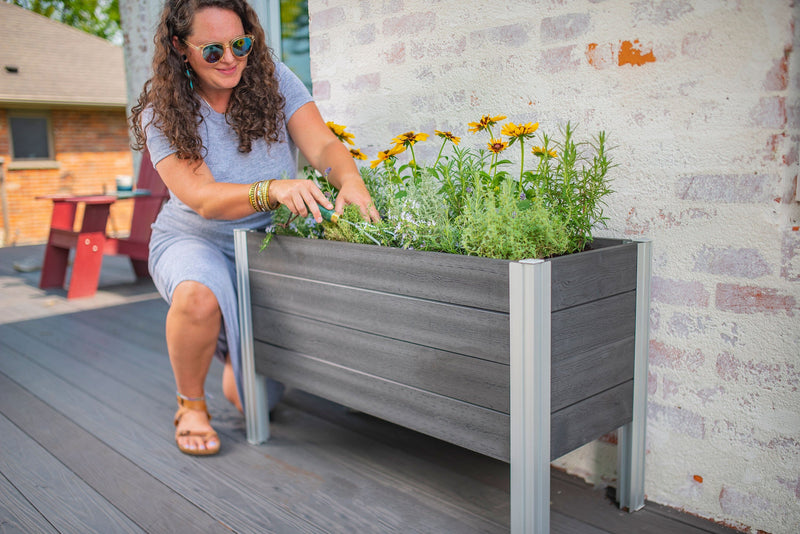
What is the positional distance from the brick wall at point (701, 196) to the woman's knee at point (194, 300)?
102cm

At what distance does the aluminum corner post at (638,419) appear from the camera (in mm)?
1571

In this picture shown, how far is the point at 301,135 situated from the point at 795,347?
1513 millimetres

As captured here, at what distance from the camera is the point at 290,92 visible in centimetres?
222

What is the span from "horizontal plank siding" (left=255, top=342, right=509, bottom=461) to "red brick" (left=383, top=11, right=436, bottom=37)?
3.60 feet

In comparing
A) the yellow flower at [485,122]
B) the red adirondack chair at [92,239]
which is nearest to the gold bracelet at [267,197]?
the yellow flower at [485,122]

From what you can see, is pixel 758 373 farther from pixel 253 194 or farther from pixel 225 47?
pixel 225 47

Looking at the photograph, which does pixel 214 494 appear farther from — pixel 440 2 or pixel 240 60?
pixel 440 2

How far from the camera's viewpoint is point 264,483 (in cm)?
187

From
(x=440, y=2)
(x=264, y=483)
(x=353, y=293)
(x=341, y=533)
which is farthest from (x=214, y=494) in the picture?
(x=440, y=2)

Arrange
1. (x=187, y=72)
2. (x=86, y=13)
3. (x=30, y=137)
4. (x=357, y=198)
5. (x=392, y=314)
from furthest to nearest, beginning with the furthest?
(x=86, y=13), (x=30, y=137), (x=187, y=72), (x=357, y=198), (x=392, y=314)

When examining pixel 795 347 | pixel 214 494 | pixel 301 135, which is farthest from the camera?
pixel 301 135

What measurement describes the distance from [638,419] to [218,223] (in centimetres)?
139

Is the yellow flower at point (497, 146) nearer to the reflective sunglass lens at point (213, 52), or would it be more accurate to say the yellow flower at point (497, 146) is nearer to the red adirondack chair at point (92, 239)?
the reflective sunglass lens at point (213, 52)

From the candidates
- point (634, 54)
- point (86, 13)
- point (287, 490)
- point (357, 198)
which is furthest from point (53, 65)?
point (634, 54)
